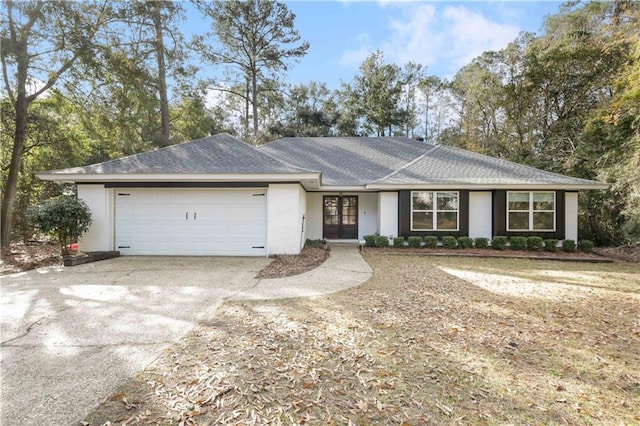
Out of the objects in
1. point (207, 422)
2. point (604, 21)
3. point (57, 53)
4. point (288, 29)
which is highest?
point (288, 29)

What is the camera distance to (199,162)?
30.8ft

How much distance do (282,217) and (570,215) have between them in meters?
10.6

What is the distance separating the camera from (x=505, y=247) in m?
11.1

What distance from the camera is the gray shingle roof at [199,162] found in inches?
347

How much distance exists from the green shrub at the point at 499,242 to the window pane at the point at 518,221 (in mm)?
711

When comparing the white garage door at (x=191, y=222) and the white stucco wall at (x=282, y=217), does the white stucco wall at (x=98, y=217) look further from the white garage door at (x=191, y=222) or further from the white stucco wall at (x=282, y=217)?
the white stucco wall at (x=282, y=217)

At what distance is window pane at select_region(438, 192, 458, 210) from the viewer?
11.4m

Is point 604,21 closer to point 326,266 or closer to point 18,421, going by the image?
point 326,266

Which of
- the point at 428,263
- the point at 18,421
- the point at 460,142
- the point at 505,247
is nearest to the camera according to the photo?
the point at 18,421

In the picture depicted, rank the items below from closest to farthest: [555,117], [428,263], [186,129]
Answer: [428,263], [555,117], [186,129]

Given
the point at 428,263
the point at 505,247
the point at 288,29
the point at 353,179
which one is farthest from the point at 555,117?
the point at 288,29

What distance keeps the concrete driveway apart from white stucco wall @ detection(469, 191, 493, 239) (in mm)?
8580

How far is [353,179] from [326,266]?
219 inches

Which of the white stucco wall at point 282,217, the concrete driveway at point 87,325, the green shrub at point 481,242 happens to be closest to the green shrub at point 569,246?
the green shrub at point 481,242
